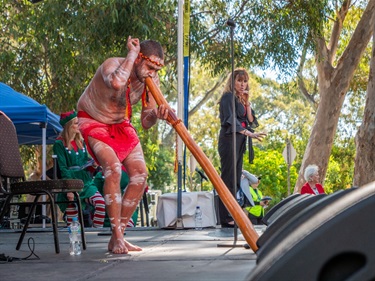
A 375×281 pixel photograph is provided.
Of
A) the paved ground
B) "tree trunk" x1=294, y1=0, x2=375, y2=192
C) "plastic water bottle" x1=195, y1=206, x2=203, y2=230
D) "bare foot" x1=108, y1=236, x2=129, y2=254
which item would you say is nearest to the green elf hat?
"plastic water bottle" x1=195, y1=206, x2=203, y2=230

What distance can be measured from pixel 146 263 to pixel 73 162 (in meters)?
6.80

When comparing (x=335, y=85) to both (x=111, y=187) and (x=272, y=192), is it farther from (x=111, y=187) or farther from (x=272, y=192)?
(x=111, y=187)

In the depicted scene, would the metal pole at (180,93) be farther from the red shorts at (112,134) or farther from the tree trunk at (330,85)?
the tree trunk at (330,85)

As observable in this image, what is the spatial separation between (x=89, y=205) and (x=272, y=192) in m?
28.7

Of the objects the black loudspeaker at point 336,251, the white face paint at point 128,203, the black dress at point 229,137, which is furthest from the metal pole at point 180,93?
the black loudspeaker at point 336,251

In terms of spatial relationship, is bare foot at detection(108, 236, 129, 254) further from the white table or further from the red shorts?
the white table

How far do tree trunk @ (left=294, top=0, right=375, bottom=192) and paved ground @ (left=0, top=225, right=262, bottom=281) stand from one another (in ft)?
62.5


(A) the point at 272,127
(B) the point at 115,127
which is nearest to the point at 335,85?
(B) the point at 115,127

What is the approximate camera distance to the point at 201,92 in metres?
51.5

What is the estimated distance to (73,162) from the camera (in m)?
12.3

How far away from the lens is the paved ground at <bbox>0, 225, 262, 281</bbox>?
4.82 m

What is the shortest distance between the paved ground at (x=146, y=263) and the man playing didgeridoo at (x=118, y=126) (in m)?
0.35

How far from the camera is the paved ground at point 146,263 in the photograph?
15.8ft

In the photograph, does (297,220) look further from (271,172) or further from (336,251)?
(271,172)
